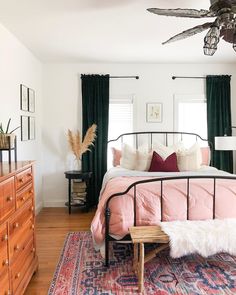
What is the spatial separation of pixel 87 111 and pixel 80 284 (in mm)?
3135

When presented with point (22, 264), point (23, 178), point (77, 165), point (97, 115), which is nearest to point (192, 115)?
point (97, 115)

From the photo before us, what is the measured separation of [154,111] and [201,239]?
10.2 ft

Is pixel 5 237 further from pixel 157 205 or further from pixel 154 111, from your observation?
pixel 154 111

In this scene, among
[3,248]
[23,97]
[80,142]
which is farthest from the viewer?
[80,142]

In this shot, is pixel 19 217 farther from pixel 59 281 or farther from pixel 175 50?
pixel 175 50

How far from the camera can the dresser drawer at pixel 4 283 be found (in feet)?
5.92

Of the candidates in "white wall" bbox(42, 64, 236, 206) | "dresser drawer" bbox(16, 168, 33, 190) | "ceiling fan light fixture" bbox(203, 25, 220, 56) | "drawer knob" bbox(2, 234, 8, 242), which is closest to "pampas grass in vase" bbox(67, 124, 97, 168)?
"white wall" bbox(42, 64, 236, 206)

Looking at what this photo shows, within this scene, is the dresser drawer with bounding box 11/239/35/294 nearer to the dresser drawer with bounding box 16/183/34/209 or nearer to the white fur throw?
the dresser drawer with bounding box 16/183/34/209

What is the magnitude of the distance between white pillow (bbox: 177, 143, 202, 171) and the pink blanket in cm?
132

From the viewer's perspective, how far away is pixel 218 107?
5082 mm

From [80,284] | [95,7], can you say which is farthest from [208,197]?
[95,7]

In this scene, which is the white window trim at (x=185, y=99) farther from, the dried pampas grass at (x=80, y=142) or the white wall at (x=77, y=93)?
the dried pampas grass at (x=80, y=142)

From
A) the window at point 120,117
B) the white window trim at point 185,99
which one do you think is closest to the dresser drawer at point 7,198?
the window at point 120,117

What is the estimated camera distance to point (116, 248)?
3264mm
